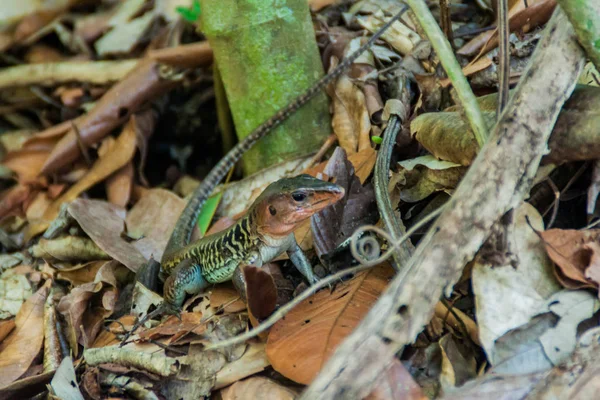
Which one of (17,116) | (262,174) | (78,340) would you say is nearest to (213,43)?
(262,174)

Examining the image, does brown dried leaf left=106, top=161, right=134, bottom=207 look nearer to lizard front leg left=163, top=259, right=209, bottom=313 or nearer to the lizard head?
lizard front leg left=163, top=259, right=209, bottom=313

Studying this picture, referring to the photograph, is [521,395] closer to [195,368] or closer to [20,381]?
[195,368]

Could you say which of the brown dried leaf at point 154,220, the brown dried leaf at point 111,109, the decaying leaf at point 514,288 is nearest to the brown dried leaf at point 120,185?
the brown dried leaf at point 154,220

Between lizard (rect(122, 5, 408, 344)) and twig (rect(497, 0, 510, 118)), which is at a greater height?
twig (rect(497, 0, 510, 118))

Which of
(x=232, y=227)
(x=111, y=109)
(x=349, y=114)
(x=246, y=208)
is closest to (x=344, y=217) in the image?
(x=232, y=227)

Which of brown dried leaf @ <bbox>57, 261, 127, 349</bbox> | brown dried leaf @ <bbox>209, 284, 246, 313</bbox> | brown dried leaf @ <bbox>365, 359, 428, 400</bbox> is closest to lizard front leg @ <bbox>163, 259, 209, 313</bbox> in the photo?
brown dried leaf @ <bbox>209, 284, 246, 313</bbox>
